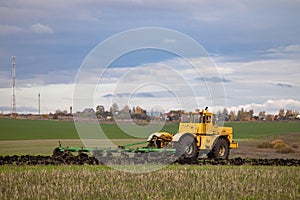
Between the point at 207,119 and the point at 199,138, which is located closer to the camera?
the point at 199,138

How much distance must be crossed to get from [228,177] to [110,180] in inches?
168

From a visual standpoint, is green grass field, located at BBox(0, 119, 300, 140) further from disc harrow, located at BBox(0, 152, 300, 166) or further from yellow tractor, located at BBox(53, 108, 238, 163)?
disc harrow, located at BBox(0, 152, 300, 166)

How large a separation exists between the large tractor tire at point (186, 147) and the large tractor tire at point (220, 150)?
1.22 metres

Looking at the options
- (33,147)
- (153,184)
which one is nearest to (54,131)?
(33,147)

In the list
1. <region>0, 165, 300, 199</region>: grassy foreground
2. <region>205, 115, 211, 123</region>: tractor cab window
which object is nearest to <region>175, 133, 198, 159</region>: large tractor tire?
<region>205, 115, 211, 123</region>: tractor cab window

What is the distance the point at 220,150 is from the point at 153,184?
11224 mm

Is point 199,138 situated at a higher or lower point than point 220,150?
higher

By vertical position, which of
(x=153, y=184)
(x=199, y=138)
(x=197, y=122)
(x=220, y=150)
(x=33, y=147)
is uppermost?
(x=197, y=122)

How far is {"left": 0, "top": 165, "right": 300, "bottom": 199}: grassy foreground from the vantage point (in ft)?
52.8

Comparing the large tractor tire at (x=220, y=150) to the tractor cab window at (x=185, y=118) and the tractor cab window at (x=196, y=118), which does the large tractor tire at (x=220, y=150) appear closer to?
the tractor cab window at (x=196, y=118)

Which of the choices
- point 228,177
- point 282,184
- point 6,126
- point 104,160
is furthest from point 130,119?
point 6,126

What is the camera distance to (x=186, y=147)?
27.4m

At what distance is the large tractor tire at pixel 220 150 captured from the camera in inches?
1114

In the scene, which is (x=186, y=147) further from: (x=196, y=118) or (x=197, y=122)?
(x=196, y=118)
